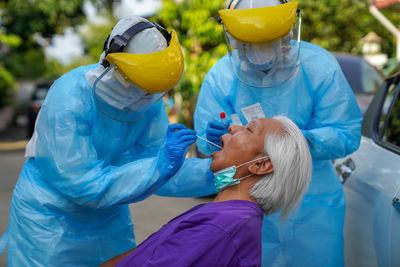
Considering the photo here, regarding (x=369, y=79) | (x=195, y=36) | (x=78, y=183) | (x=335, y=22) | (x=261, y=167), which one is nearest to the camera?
(x=78, y=183)

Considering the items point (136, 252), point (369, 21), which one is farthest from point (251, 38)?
point (369, 21)

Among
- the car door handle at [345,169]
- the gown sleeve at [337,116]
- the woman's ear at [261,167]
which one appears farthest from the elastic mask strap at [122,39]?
the car door handle at [345,169]

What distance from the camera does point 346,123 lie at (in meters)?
2.53

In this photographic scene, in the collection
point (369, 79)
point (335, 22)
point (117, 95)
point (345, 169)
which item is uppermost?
point (117, 95)

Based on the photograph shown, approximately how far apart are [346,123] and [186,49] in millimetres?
5484

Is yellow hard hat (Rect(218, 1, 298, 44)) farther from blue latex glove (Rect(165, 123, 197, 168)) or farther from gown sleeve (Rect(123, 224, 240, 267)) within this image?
gown sleeve (Rect(123, 224, 240, 267))

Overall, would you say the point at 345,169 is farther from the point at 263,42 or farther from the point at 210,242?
the point at 210,242

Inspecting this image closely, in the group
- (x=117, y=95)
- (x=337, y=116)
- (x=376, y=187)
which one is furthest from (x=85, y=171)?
(x=376, y=187)

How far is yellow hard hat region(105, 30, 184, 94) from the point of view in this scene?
198 cm

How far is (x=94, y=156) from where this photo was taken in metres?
2.06

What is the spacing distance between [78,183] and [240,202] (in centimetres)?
65

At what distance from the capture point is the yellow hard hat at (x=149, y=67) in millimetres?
1977

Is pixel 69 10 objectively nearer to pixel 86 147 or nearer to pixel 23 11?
pixel 23 11

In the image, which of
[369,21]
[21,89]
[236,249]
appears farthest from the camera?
[21,89]
